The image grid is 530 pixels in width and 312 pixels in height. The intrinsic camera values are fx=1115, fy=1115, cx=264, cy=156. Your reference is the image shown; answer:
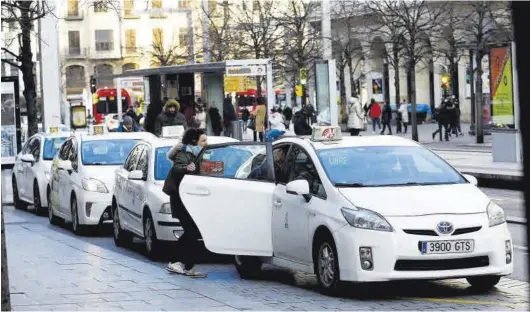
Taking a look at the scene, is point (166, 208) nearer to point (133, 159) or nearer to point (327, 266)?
point (133, 159)

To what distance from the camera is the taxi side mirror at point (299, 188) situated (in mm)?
9383

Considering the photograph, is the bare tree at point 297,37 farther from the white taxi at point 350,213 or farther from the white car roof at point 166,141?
the white taxi at point 350,213

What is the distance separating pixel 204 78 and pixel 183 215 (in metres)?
24.2

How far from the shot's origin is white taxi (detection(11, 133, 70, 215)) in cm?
2055

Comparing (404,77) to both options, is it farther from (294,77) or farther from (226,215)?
(226,215)

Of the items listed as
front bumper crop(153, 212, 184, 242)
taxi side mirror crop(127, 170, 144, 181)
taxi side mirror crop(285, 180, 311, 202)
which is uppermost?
taxi side mirror crop(285, 180, 311, 202)

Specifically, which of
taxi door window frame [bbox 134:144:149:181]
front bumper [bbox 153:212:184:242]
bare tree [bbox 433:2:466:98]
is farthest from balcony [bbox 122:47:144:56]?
front bumper [bbox 153:212:184:242]

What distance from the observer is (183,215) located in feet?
35.3

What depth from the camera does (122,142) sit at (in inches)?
699

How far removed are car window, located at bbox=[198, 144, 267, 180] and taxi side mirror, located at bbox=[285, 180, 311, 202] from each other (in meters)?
0.89

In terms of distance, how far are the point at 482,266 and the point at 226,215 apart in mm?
2628

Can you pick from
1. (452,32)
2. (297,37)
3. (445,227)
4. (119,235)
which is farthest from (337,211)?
(452,32)

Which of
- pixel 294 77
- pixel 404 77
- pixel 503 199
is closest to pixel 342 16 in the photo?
pixel 294 77

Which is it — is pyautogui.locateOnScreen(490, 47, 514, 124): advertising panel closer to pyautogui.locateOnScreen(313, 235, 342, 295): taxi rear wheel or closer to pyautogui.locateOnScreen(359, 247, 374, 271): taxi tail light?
pyautogui.locateOnScreen(313, 235, 342, 295): taxi rear wheel
